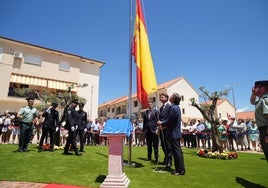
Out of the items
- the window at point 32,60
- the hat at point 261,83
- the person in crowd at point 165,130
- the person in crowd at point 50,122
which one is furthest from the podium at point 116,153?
the window at point 32,60

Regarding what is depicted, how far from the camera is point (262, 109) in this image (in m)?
4.47

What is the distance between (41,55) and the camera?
106ft

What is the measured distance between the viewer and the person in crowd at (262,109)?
173 inches

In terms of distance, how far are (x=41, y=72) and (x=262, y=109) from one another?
32072mm

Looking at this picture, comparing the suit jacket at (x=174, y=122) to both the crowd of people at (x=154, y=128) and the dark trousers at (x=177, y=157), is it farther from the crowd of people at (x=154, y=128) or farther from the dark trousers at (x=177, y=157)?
the dark trousers at (x=177, y=157)

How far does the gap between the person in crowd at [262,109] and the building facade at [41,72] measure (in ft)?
80.5

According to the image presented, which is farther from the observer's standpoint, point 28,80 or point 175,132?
point 28,80

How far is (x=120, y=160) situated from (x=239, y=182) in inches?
114

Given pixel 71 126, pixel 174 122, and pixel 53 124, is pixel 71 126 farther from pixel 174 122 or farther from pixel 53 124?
pixel 174 122

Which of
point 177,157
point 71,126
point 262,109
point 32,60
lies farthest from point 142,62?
point 32,60

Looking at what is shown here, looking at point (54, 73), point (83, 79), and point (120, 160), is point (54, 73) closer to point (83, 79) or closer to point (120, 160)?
point (83, 79)

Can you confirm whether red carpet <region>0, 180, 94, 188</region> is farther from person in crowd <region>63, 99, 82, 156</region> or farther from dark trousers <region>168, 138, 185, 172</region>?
person in crowd <region>63, 99, 82, 156</region>

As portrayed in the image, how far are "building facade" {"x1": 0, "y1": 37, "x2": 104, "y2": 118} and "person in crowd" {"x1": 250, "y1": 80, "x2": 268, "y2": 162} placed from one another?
80.5 ft

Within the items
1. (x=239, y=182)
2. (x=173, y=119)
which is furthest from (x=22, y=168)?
(x=239, y=182)
